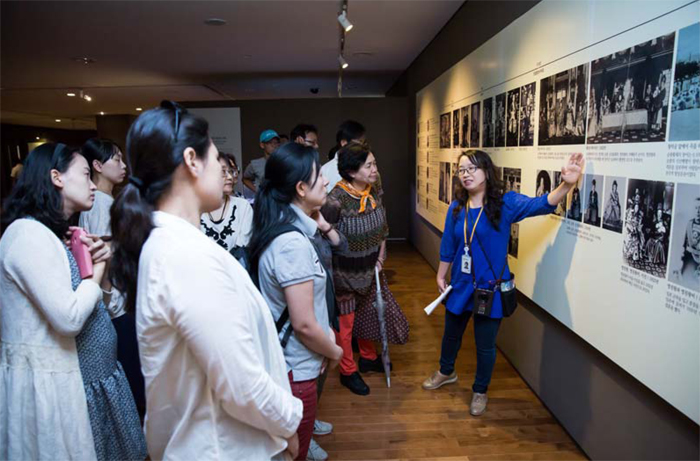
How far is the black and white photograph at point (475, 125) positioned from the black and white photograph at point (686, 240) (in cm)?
257

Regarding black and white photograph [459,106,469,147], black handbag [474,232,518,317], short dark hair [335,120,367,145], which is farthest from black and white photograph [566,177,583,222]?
black and white photograph [459,106,469,147]

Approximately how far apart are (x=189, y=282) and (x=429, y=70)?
21.0 feet

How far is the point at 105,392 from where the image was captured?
5.44 feet

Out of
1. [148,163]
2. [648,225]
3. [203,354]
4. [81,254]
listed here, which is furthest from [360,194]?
[203,354]

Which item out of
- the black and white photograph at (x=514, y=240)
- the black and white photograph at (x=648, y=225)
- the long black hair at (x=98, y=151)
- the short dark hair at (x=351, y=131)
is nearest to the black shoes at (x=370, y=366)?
the black and white photograph at (x=514, y=240)

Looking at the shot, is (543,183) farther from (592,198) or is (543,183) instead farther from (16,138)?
(16,138)

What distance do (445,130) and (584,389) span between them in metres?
3.57

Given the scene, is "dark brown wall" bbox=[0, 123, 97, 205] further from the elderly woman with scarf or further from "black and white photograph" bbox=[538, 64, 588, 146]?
"black and white photograph" bbox=[538, 64, 588, 146]

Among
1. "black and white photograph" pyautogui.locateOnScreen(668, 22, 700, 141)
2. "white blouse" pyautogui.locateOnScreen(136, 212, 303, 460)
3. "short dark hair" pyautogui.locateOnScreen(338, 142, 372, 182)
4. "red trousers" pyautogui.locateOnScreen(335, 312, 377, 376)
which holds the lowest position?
"red trousers" pyautogui.locateOnScreen(335, 312, 377, 376)

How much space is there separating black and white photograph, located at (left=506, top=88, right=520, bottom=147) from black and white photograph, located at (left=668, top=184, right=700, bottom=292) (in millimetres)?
1625

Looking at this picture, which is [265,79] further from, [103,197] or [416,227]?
[103,197]

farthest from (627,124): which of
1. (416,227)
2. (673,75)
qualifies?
(416,227)

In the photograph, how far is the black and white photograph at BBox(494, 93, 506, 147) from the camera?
339 centimetres

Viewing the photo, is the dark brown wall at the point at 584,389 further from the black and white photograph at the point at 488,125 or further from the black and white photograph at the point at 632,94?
the black and white photograph at the point at 632,94
